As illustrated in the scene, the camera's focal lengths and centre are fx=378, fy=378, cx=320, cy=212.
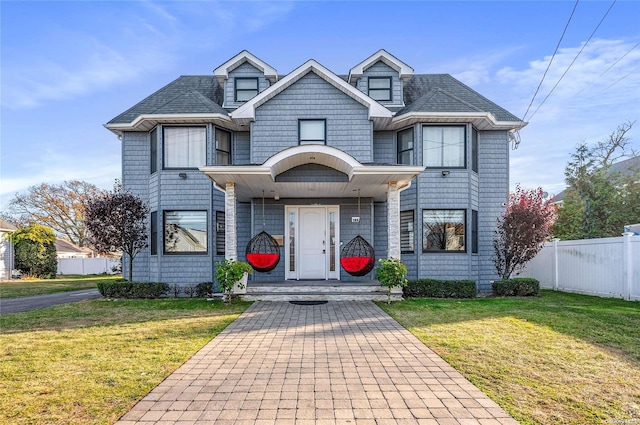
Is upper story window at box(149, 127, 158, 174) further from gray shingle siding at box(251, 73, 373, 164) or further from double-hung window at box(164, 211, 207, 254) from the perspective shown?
gray shingle siding at box(251, 73, 373, 164)

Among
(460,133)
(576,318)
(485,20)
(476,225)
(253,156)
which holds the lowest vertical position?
(576,318)

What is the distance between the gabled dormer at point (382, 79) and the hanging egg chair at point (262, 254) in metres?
6.67

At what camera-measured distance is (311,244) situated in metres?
12.4

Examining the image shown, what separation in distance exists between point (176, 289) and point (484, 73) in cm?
1389

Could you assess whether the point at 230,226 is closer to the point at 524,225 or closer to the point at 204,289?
the point at 204,289

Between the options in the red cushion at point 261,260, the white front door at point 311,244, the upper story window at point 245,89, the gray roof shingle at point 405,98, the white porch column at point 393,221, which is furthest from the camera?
the upper story window at point 245,89

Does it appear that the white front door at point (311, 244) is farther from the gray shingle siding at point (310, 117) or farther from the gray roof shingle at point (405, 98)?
the gray roof shingle at point (405, 98)

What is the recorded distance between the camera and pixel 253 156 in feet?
38.3

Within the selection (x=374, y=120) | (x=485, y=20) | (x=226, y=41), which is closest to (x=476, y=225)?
(x=374, y=120)

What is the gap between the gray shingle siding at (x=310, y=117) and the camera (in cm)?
1168

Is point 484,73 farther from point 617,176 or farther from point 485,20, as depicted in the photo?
point 617,176

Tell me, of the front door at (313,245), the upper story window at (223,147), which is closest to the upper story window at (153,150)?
the upper story window at (223,147)

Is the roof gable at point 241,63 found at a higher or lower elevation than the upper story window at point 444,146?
higher

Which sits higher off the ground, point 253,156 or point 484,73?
point 484,73
